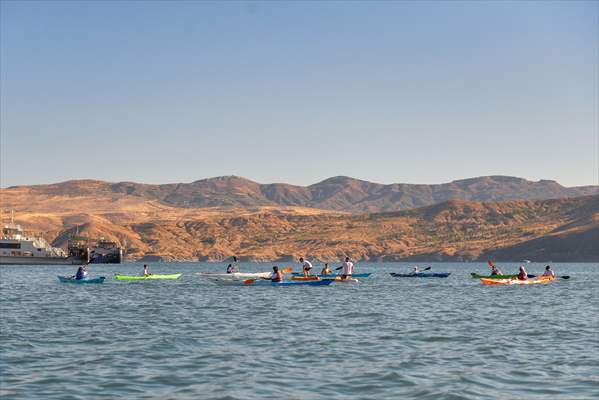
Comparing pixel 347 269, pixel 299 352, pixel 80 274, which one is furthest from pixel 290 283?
pixel 299 352

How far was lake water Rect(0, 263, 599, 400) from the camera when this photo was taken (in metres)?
22.9

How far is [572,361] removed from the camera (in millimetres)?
27812

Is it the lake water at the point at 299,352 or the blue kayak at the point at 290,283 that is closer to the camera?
the lake water at the point at 299,352

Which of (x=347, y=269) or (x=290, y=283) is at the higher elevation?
(x=347, y=269)

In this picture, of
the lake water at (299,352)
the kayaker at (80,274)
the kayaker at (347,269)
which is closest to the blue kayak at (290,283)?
the kayaker at (347,269)

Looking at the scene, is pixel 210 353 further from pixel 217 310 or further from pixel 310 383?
pixel 217 310

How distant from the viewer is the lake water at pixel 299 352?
2291 centimetres

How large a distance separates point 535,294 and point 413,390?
5201 centimetres

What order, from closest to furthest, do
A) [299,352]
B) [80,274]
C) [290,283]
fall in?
[299,352], [290,283], [80,274]

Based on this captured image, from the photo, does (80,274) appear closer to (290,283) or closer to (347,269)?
(290,283)

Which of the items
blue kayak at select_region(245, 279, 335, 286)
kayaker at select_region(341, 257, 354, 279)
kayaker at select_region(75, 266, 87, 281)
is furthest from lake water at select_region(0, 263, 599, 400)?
kayaker at select_region(75, 266, 87, 281)

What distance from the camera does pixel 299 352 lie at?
30047 millimetres

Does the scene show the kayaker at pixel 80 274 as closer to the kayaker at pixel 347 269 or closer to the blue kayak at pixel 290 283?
the blue kayak at pixel 290 283

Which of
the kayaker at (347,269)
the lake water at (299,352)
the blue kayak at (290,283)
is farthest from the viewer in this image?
the kayaker at (347,269)
